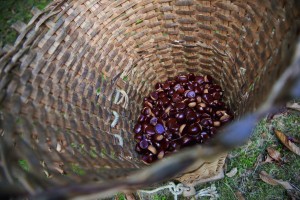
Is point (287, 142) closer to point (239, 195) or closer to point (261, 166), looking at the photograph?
point (261, 166)

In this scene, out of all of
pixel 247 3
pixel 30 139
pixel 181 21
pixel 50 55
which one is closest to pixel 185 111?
pixel 181 21

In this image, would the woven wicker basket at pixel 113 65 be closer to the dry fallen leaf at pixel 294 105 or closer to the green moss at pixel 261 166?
the green moss at pixel 261 166

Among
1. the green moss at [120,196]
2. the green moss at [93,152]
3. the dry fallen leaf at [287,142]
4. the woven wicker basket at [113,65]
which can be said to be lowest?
the green moss at [120,196]

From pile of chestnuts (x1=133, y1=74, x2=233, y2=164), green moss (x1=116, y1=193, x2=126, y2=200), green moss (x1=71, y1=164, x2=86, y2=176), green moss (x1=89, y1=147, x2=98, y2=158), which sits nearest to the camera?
green moss (x1=71, y1=164, x2=86, y2=176)

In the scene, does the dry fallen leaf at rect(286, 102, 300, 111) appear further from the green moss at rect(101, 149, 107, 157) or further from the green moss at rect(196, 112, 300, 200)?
the green moss at rect(101, 149, 107, 157)

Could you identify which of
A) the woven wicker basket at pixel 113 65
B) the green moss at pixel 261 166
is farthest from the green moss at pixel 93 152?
the green moss at pixel 261 166

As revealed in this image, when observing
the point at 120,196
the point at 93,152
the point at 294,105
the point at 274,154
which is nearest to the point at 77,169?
the point at 93,152

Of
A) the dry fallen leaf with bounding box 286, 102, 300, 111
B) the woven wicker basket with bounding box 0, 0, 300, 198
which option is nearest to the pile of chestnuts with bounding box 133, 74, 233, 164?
the woven wicker basket with bounding box 0, 0, 300, 198
